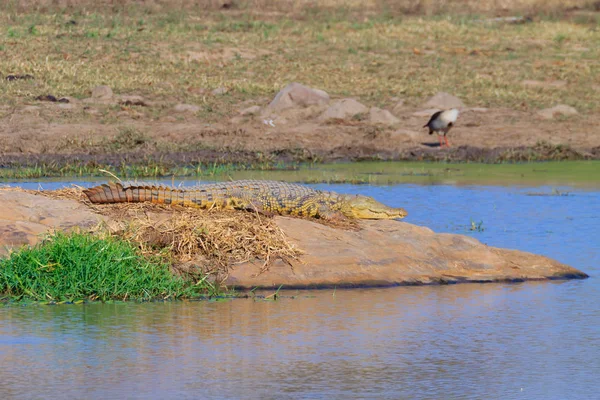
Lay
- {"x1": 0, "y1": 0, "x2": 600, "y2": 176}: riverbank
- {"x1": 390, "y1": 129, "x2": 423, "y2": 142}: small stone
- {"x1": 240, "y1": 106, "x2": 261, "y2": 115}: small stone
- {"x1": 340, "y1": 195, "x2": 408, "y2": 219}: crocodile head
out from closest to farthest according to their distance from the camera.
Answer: {"x1": 340, "y1": 195, "x2": 408, "y2": 219}: crocodile head → {"x1": 0, "y1": 0, "x2": 600, "y2": 176}: riverbank → {"x1": 390, "y1": 129, "x2": 423, "y2": 142}: small stone → {"x1": 240, "y1": 106, "x2": 261, "y2": 115}: small stone

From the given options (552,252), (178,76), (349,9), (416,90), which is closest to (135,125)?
(178,76)

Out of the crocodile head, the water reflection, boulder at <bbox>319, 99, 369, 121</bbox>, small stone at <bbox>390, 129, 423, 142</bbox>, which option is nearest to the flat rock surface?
the water reflection

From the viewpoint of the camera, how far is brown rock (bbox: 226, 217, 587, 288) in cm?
877

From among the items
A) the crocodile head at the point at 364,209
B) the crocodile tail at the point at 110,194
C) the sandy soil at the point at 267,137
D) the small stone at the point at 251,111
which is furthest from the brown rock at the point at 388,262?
the small stone at the point at 251,111

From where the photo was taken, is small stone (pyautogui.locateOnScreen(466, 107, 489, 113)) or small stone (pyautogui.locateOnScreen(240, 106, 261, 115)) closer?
small stone (pyautogui.locateOnScreen(240, 106, 261, 115))

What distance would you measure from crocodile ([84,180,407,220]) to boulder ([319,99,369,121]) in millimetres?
12064

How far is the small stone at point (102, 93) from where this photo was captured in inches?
902

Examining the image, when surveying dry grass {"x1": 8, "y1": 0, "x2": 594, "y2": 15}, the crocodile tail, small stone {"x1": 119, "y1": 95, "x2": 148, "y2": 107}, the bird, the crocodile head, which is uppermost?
dry grass {"x1": 8, "y1": 0, "x2": 594, "y2": 15}

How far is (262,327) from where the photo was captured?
7.43 m

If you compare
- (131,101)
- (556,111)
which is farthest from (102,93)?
(556,111)

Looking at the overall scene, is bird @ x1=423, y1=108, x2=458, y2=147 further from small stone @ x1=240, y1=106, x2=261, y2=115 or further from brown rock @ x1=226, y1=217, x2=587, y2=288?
brown rock @ x1=226, y1=217, x2=587, y2=288

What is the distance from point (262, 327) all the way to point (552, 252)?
13.6 feet

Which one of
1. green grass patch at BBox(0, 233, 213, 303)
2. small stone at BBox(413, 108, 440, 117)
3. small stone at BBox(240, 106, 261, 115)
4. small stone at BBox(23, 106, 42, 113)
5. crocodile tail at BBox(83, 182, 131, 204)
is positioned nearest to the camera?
green grass patch at BBox(0, 233, 213, 303)

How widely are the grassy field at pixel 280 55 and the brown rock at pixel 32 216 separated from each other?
40.9 feet
